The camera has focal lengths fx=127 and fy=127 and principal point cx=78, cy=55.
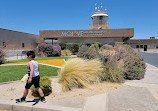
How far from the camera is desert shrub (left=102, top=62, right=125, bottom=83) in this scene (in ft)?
19.1

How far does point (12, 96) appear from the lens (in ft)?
14.4

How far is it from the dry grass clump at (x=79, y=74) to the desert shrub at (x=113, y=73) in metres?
0.32

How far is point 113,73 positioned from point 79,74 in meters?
1.69

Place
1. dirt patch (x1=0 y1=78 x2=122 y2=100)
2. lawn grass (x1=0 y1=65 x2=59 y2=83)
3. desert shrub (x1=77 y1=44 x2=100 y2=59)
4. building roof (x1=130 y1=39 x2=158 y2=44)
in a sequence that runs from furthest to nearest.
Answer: building roof (x1=130 y1=39 x2=158 y2=44)
desert shrub (x1=77 y1=44 x2=100 y2=59)
lawn grass (x1=0 y1=65 x2=59 y2=83)
dirt patch (x1=0 y1=78 x2=122 y2=100)

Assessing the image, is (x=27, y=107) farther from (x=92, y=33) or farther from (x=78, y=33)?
(x=78, y=33)

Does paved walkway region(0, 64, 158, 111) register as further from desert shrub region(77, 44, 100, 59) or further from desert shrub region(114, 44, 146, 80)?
desert shrub region(77, 44, 100, 59)

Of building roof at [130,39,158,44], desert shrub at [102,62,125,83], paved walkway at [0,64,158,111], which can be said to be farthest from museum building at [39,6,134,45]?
paved walkway at [0,64,158,111]

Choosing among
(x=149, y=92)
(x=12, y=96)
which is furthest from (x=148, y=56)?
(x=12, y=96)

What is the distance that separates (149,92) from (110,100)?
67.4 inches

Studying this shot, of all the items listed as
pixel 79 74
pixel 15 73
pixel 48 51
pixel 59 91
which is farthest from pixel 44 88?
pixel 48 51

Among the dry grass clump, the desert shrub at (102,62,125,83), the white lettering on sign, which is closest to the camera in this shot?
the dry grass clump

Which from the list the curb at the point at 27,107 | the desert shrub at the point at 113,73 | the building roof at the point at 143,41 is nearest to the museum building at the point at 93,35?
the building roof at the point at 143,41

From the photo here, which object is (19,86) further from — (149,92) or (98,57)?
(149,92)

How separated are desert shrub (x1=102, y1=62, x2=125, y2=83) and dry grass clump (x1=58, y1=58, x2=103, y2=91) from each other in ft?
1.06
